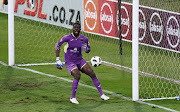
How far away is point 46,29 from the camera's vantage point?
18.9 m

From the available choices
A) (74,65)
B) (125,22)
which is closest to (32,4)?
(125,22)

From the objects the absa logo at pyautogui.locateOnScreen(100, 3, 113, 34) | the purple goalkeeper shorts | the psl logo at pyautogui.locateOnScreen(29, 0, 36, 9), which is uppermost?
the psl logo at pyautogui.locateOnScreen(29, 0, 36, 9)

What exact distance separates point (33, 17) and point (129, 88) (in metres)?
7.31

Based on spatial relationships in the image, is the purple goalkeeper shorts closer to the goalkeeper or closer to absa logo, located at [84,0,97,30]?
the goalkeeper

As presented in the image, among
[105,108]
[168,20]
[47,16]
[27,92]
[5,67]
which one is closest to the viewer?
[105,108]

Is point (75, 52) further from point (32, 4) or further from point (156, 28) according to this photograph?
point (32, 4)

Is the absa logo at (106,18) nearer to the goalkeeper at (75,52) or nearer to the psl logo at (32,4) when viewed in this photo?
the psl logo at (32,4)

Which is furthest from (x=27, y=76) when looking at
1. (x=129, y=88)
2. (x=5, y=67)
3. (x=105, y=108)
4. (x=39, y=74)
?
(x=105, y=108)

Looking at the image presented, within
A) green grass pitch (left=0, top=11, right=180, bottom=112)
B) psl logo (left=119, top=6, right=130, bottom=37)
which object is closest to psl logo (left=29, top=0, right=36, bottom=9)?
psl logo (left=119, top=6, right=130, bottom=37)

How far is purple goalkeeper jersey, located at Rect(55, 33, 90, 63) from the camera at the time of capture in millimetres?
11320

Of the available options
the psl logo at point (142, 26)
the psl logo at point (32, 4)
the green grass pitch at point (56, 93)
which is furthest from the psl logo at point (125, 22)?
the psl logo at point (32, 4)

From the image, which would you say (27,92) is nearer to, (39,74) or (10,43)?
(39,74)

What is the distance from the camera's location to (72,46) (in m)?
11.4

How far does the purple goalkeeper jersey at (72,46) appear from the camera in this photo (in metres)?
11.3
